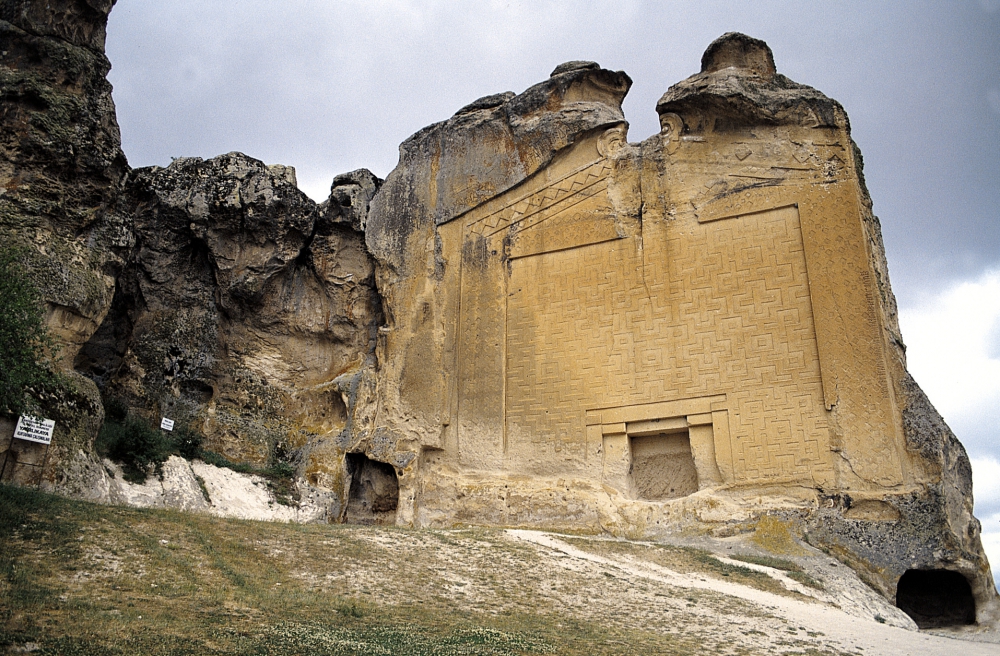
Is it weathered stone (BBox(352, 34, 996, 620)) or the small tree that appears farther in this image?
weathered stone (BBox(352, 34, 996, 620))

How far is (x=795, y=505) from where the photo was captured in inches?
612

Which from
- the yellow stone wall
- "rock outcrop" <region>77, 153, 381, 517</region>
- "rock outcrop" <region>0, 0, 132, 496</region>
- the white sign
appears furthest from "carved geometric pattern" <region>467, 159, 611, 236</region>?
the white sign

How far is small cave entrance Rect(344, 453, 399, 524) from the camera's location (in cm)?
1888

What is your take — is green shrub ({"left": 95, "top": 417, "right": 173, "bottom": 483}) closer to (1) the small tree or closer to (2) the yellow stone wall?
(1) the small tree

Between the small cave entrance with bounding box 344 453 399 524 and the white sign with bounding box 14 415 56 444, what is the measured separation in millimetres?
6998

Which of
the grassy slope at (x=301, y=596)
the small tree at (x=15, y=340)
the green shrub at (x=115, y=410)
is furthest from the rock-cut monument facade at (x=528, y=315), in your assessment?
the grassy slope at (x=301, y=596)

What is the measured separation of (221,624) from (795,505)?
10980mm

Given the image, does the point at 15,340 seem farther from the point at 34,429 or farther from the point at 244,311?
the point at 244,311

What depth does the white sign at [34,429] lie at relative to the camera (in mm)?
12781

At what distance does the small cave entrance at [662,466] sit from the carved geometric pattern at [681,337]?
880mm

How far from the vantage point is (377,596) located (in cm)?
963

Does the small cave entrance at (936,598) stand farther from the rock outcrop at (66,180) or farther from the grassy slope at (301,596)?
the rock outcrop at (66,180)

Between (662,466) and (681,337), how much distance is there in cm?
259

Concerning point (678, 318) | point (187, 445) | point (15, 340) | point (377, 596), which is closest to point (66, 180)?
point (187, 445)
